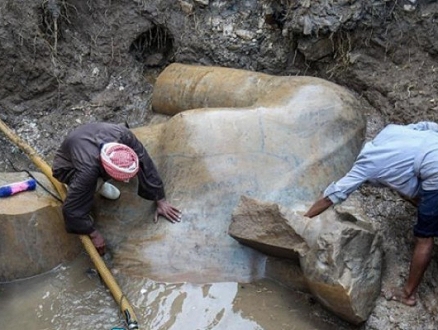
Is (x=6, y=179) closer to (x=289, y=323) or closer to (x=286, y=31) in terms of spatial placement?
(x=289, y=323)

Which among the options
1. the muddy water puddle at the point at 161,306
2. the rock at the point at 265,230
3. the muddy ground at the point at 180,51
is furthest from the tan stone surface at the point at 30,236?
the rock at the point at 265,230

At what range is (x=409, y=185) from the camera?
382 centimetres

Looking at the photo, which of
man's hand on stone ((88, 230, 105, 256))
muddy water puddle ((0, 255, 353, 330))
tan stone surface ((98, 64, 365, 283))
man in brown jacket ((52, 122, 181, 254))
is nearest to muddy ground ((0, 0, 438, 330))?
tan stone surface ((98, 64, 365, 283))

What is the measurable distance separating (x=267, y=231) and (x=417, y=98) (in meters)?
2.04

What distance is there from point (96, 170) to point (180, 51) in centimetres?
244

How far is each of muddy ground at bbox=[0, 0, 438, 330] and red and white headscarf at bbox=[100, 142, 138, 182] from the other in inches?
66.2

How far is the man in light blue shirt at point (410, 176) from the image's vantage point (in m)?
3.69

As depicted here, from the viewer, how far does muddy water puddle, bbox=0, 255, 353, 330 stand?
396cm

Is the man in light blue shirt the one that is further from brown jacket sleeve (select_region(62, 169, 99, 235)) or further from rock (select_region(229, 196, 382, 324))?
brown jacket sleeve (select_region(62, 169, 99, 235))

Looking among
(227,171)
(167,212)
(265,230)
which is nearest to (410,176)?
(265,230)

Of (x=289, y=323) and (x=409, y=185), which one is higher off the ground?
(x=409, y=185)

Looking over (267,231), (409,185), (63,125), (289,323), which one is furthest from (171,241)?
(63,125)

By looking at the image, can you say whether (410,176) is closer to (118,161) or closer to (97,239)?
(118,161)

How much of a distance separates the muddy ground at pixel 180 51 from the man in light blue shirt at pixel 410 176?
4.17 feet
